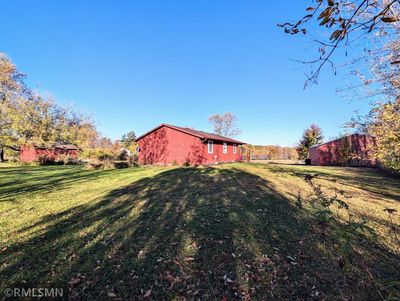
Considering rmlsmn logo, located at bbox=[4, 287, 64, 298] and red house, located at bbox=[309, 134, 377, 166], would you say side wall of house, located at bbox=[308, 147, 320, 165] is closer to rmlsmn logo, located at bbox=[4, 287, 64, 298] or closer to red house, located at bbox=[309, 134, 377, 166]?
red house, located at bbox=[309, 134, 377, 166]

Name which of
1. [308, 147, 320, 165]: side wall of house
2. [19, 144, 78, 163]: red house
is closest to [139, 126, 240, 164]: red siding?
[19, 144, 78, 163]: red house

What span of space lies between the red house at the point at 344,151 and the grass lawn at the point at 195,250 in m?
22.0

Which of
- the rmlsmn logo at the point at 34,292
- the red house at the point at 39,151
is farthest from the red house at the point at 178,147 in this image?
the rmlsmn logo at the point at 34,292

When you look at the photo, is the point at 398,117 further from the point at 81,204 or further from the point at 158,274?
the point at 81,204

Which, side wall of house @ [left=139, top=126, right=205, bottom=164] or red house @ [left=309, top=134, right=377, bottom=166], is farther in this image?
red house @ [left=309, top=134, right=377, bottom=166]

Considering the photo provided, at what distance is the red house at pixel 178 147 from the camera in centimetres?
1922

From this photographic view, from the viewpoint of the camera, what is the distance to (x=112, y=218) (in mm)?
4934

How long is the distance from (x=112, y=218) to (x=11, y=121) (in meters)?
26.9

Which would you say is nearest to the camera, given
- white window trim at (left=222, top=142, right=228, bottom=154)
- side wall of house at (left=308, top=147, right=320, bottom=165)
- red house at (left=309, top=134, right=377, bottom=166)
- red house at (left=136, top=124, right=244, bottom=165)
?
red house at (left=136, top=124, right=244, bottom=165)

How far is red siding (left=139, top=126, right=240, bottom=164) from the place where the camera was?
19.2m

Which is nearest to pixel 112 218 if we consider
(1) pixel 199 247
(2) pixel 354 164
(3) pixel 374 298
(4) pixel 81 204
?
(4) pixel 81 204

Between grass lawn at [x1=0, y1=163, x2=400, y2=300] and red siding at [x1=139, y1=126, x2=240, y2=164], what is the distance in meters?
12.9

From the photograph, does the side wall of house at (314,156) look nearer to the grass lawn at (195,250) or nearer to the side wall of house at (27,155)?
the grass lawn at (195,250)

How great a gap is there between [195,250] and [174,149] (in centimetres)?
1686
